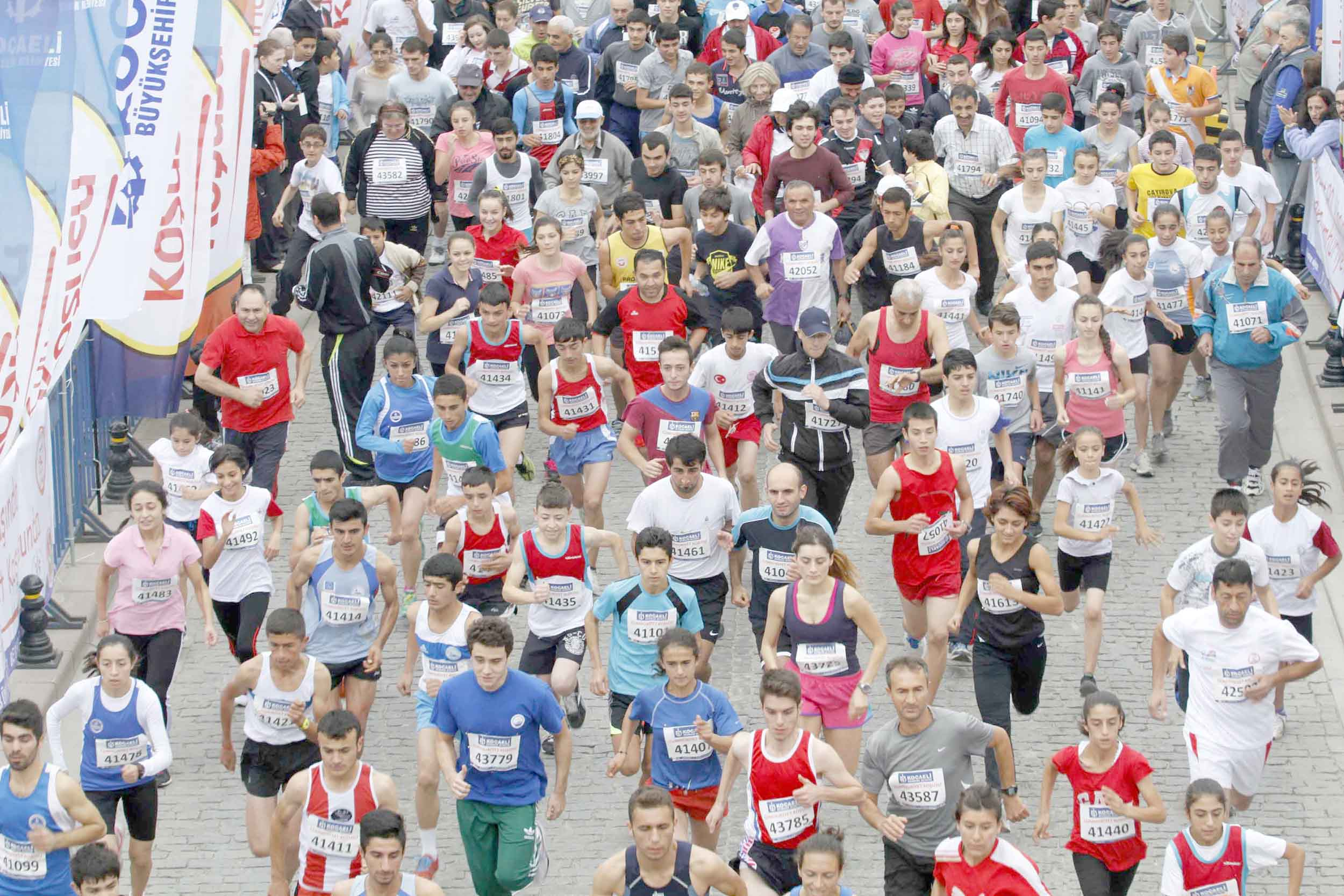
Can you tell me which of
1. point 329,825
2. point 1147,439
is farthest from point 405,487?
point 1147,439

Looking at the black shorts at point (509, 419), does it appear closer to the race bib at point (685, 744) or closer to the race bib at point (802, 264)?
the race bib at point (802, 264)

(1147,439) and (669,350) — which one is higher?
(669,350)

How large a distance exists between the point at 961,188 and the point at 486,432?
5.84 meters

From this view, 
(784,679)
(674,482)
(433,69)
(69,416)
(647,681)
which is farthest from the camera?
(433,69)

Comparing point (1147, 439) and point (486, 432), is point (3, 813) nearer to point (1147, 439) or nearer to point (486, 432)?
point (486, 432)

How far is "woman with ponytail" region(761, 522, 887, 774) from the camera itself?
487 inches

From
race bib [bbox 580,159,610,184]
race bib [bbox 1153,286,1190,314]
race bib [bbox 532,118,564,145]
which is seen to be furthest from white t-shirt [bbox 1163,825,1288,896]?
race bib [bbox 532,118,564,145]

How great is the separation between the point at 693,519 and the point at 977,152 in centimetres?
651

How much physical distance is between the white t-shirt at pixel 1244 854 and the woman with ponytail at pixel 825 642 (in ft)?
6.51

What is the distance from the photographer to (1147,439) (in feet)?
58.0

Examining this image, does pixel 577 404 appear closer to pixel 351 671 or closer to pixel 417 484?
pixel 417 484

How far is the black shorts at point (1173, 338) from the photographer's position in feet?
56.2

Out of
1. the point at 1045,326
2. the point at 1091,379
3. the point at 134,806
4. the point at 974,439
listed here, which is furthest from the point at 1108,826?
the point at 1045,326

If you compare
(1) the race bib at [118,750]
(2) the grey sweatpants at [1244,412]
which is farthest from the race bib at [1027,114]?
(1) the race bib at [118,750]
